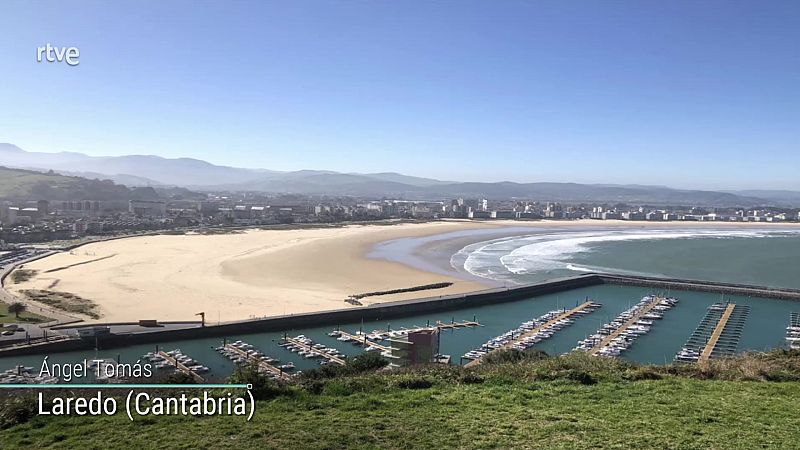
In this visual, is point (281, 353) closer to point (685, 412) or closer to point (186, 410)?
point (186, 410)

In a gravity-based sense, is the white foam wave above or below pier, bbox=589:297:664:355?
above

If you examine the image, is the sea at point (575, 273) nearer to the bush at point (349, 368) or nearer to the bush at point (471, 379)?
the bush at point (349, 368)

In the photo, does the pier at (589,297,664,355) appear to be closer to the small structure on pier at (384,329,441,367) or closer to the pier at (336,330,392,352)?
the small structure on pier at (384,329,441,367)

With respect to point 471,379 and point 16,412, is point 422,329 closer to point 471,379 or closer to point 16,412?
point 471,379

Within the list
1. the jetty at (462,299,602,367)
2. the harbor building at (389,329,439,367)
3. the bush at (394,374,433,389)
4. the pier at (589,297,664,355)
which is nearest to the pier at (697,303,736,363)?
the pier at (589,297,664,355)

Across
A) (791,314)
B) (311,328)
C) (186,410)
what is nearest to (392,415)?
(186,410)

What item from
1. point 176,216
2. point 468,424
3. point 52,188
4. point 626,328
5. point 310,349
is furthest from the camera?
point 52,188

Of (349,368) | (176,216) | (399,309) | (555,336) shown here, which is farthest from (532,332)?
(176,216)
